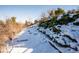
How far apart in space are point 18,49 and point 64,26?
43cm

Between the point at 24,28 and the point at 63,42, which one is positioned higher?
the point at 24,28

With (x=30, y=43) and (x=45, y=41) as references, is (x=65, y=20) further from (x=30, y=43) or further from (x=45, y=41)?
(x=30, y=43)

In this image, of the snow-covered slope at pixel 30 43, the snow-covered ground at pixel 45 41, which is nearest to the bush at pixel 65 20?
the snow-covered ground at pixel 45 41

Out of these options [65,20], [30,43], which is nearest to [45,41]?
[30,43]

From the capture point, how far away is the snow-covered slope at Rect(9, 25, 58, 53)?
1586 mm

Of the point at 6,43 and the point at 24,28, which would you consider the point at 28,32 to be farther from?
the point at 6,43

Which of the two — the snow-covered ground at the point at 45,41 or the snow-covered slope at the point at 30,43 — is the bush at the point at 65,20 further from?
the snow-covered slope at the point at 30,43

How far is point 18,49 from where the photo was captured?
1.59 metres

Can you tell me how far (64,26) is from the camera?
1601 millimetres

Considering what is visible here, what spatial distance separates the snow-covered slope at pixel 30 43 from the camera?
5.20 ft

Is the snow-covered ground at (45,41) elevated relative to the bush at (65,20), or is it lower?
lower
